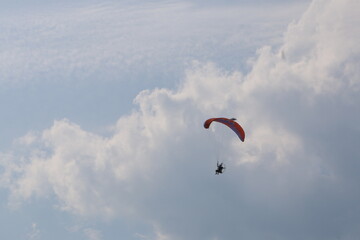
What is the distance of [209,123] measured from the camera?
139250mm

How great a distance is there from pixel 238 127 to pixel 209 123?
712 centimetres

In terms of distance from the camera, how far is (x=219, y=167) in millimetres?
141000

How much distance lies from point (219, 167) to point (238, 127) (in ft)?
34.4

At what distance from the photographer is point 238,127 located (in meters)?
141

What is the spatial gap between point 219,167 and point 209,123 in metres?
10.9
